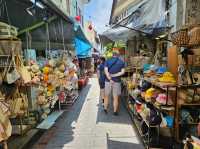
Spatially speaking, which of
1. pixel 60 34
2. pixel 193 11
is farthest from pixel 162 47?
pixel 60 34

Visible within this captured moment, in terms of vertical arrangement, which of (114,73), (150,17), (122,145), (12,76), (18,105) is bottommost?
(122,145)

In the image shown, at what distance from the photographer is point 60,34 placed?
7797 millimetres

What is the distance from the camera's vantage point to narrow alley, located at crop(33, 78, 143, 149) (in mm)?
4908

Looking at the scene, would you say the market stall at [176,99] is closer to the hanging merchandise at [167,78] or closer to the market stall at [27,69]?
the hanging merchandise at [167,78]

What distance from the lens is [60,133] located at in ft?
18.5

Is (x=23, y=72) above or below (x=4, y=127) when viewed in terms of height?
above

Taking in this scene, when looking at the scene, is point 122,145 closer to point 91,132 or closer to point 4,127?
point 91,132

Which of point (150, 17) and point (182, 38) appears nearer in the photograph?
point (182, 38)

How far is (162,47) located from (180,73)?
7.35 feet

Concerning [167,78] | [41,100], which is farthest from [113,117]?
[167,78]

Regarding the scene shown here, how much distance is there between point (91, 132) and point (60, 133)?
0.70 metres

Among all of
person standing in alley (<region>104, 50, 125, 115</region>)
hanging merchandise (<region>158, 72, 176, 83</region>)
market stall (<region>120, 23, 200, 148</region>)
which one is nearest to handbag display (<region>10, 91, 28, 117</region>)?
market stall (<region>120, 23, 200, 148</region>)

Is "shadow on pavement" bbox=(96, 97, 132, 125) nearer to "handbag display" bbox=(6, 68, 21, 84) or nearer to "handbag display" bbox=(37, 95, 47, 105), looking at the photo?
"handbag display" bbox=(37, 95, 47, 105)

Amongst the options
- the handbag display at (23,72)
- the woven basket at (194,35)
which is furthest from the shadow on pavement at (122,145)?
the woven basket at (194,35)
